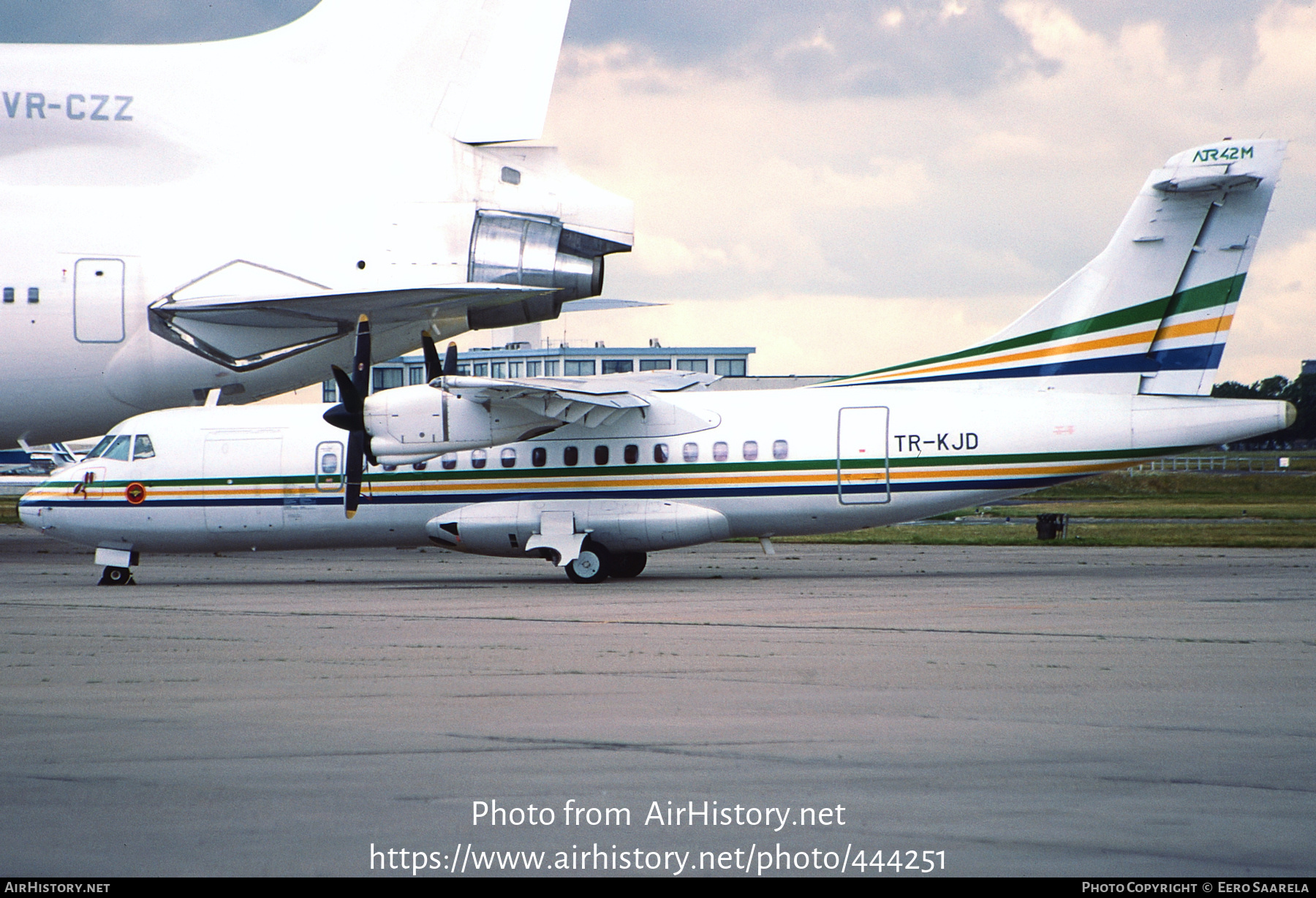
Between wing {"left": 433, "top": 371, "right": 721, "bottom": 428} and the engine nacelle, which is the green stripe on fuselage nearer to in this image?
wing {"left": 433, "top": 371, "right": 721, "bottom": 428}

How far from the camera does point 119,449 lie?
882 inches

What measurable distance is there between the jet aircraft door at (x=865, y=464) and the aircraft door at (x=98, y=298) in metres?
11.6

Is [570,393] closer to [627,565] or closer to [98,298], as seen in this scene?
[627,565]

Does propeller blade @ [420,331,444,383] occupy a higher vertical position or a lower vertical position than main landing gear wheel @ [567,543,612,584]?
higher

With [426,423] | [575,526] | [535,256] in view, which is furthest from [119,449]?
[535,256]

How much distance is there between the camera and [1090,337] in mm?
20562

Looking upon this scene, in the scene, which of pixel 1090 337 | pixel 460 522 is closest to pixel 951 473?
pixel 1090 337

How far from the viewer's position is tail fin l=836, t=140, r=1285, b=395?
19.8 meters

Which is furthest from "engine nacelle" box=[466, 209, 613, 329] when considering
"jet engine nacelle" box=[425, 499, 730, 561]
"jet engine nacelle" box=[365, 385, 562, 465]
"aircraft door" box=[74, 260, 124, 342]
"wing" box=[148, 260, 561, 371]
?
"jet engine nacelle" box=[425, 499, 730, 561]

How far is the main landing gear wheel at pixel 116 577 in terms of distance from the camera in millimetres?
21906

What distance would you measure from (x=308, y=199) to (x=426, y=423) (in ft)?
20.1

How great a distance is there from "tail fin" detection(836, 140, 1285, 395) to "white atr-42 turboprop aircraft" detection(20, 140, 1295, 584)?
0.09 ft

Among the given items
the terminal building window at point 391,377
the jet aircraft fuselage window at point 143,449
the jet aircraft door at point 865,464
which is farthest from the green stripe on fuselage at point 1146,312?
the terminal building window at point 391,377

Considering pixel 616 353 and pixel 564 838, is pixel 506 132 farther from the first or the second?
pixel 616 353
